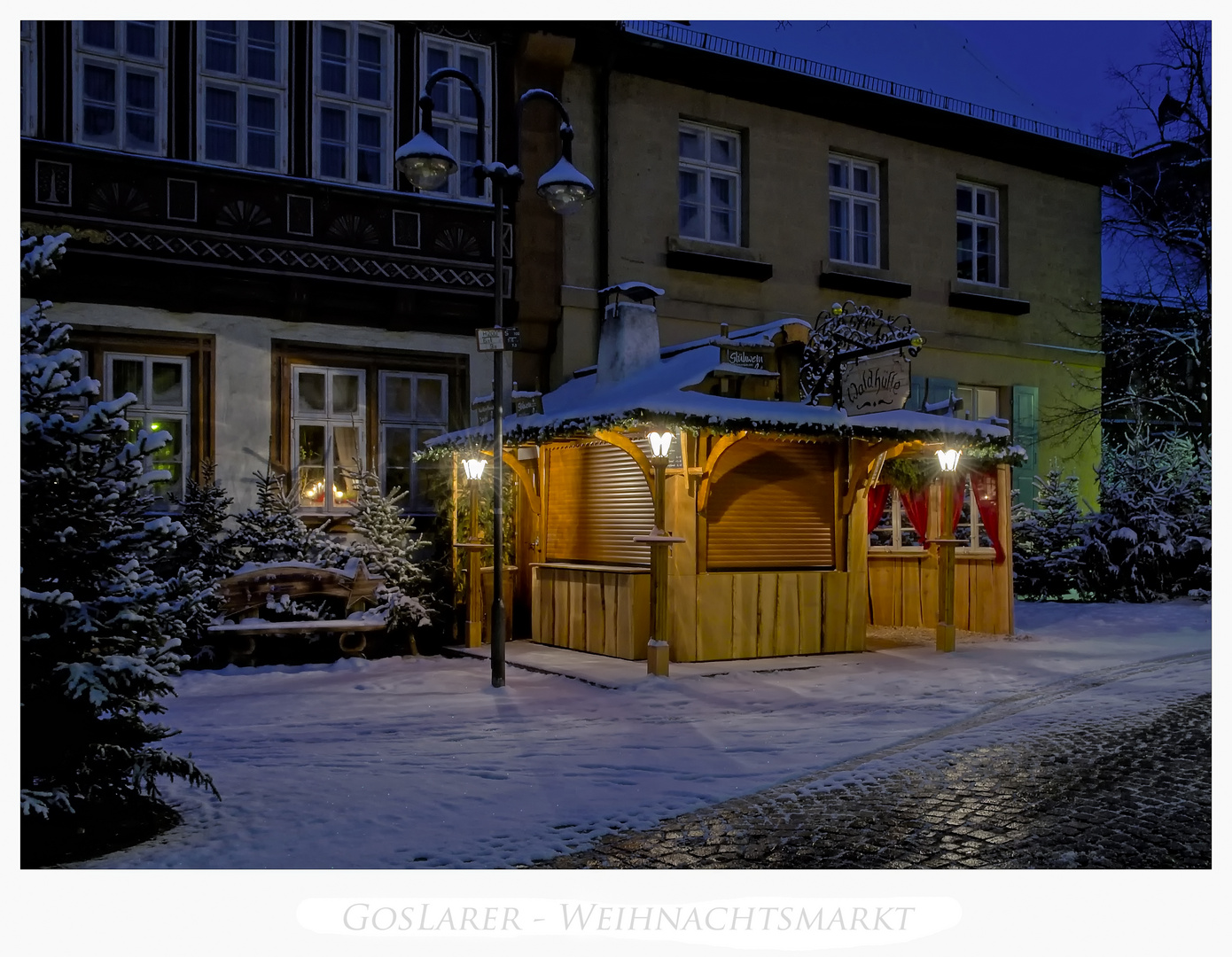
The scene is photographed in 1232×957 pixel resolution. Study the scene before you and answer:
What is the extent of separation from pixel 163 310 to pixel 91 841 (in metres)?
8.64

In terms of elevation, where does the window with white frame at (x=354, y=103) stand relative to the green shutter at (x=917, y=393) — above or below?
above

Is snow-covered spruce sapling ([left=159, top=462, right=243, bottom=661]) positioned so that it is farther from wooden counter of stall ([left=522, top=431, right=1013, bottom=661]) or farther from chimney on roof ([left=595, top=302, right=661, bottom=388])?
chimney on roof ([left=595, top=302, right=661, bottom=388])

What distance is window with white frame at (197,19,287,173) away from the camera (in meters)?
13.0

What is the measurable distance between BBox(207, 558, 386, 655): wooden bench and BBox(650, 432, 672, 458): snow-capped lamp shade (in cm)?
379

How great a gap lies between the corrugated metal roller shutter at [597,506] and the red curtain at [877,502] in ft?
13.6

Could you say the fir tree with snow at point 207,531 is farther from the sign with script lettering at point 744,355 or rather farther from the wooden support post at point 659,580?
the sign with script lettering at point 744,355

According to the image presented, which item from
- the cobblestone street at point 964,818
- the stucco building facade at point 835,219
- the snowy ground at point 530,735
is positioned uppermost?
the stucco building facade at point 835,219

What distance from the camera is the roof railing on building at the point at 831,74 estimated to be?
15.5 meters

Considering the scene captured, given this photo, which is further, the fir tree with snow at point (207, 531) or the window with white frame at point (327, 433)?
the window with white frame at point (327, 433)

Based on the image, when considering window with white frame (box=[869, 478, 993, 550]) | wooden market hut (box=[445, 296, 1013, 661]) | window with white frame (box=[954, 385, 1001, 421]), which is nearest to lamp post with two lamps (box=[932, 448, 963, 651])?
wooden market hut (box=[445, 296, 1013, 661])

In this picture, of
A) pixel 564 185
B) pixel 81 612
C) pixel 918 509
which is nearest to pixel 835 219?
pixel 918 509

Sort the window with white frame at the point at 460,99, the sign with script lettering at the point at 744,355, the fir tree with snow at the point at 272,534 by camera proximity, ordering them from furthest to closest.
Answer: the window with white frame at the point at 460,99 < the fir tree with snow at the point at 272,534 < the sign with script lettering at the point at 744,355

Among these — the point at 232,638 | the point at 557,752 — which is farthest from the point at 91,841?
the point at 232,638

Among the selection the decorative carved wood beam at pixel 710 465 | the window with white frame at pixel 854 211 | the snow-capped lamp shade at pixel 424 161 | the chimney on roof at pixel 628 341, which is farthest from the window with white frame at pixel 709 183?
the snow-capped lamp shade at pixel 424 161
